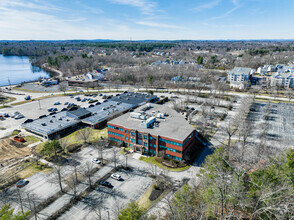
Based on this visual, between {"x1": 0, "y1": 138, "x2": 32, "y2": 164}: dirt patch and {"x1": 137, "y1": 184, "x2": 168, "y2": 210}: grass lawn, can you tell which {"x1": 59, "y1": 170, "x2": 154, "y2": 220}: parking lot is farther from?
{"x1": 0, "y1": 138, "x2": 32, "y2": 164}: dirt patch

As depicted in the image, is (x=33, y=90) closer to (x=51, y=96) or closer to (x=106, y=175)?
(x=51, y=96)

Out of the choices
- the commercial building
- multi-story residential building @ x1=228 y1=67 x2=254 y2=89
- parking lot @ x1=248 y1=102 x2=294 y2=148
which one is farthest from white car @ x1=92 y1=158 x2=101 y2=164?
multi-story residential building @ x1=228 y1=67 x2=254 y2=89

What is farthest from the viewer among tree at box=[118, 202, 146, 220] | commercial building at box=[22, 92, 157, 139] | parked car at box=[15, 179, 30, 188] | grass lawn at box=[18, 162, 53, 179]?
commercial building at box=[22, 92, 157, 139]

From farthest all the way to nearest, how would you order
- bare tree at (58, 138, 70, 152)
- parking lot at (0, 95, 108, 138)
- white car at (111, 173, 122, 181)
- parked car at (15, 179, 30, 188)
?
parking lot at (0, 95, 108, 138)
bare tree at (58, 138, 70, 152)
white car at (111, 173, 122, 181)
parked car at (15, 179, 30, 188)

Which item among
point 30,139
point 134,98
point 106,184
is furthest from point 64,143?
point 134,98

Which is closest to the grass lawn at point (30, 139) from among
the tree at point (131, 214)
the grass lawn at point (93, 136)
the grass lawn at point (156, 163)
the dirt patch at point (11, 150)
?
the dirt patch at point (11, 150)

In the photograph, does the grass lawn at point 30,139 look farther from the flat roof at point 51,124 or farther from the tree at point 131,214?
the tree at point 131,214

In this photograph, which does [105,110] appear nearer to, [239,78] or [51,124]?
[51,124]
